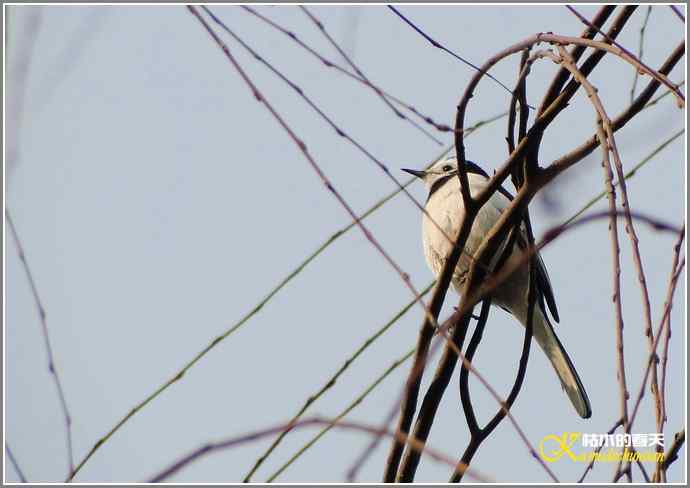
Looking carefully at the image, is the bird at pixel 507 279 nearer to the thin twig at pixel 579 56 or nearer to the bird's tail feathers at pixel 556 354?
the bird's tail feathers at pixel 556 354

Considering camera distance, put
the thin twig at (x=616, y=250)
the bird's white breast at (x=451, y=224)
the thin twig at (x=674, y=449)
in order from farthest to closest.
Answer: the bird's white breast at (x=451, y=224), the thin twig at (x=674, y=449), the thin twig at (x=616, y=250)

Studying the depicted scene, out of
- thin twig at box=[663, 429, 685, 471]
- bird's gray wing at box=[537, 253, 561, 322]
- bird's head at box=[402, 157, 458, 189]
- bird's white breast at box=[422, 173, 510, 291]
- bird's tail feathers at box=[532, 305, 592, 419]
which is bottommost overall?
thin twig at box=[663, 429, 685, 471]

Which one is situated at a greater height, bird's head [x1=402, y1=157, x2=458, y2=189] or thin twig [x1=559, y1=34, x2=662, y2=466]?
bird's head [x1=402, y1=157, x2=458, y2=189]

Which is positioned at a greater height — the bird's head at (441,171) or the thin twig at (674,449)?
the bird's head at (441,171)

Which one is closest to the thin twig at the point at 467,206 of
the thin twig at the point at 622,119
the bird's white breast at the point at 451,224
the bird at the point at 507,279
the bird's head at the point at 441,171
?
the thin twig at the point at 622,119

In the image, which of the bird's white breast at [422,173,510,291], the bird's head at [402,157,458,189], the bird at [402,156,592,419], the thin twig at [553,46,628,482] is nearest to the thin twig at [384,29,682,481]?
the thin twig at [553,46,628,482]

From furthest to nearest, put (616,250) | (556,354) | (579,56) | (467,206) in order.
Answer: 1. (556,354)
2. (467,206)
3. (579,56)
4. (616,250)

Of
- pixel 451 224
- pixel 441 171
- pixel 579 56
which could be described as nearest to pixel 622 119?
pixel 579 56

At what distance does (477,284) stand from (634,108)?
31.0 inches

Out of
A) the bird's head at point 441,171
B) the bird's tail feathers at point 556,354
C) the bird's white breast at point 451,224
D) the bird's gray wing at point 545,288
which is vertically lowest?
the bird's tail feathers at point 556,354

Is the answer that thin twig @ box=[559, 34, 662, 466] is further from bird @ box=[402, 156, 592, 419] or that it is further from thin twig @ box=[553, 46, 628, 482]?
bird @ box=[402, 156, 592, 419]

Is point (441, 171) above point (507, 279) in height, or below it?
above

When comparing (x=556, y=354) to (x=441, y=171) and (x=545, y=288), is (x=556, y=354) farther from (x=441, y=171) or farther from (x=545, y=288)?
(x=441, y=171)

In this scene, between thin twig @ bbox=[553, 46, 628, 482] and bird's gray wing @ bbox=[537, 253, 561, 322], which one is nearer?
thin twig @ bbox=[553, 46, 628, 482]
